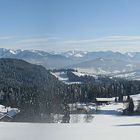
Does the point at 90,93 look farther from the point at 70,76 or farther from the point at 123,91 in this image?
the point at 70,76

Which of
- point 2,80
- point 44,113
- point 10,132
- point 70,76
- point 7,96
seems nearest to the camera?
point 10,132

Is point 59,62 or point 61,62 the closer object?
point 59,62

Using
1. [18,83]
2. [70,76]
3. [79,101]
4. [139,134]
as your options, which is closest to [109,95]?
[79,101]

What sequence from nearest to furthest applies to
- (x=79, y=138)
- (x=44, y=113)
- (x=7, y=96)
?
1. (x=79, y=138)
2. (x=44, y=113)
3. (x=7, y=96)

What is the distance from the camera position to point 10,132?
22.2ft

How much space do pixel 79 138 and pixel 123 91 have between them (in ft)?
142

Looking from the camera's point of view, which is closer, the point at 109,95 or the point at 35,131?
the point at 35,131

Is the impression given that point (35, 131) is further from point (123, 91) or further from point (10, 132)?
point (123, 91)

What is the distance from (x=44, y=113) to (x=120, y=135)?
23.2 ft

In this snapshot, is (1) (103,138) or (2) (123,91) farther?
(2) (123,91)

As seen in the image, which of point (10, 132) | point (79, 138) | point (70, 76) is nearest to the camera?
point (79, 138)

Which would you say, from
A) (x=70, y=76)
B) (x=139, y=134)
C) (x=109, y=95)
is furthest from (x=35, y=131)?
(x=70, y=76)

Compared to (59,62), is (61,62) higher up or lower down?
higher up

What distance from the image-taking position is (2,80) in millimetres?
49062
